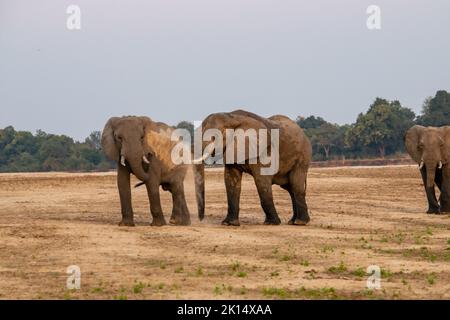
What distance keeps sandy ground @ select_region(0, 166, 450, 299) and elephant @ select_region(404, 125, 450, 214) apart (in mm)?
645

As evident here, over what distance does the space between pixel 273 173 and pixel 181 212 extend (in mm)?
2228

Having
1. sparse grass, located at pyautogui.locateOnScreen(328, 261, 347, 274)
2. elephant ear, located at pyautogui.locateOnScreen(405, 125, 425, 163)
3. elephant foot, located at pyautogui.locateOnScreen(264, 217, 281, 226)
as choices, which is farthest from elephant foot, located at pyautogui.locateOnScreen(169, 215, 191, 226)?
elephant ear, located at pyautogui.locateOnScreen(405, 125, 425, 163)

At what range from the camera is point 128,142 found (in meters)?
20.2

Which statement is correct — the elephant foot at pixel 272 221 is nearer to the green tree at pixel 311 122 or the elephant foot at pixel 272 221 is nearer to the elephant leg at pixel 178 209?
the elephant leg at pixel 178 209

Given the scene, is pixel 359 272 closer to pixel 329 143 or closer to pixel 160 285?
pixel 160 285

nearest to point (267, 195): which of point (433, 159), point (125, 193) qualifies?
point (125, 193)

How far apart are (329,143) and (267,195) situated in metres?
77.6

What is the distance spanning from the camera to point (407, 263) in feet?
52.1

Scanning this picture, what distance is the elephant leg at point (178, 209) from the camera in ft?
72.1

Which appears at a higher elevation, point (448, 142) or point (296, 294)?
point (448, 142)

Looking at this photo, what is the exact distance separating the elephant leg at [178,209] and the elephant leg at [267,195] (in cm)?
170

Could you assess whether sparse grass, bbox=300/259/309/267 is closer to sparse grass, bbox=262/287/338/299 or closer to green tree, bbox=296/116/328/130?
sparse grass, bbox=262/287/338/299
